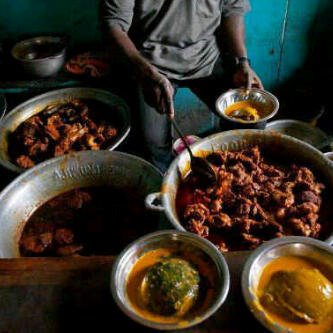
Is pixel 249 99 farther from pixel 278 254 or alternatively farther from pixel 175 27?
pixel 278 254

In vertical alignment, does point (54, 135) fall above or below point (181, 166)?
below

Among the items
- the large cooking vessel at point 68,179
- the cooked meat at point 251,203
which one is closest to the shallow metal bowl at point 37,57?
the large cooking vessel at point 68,179

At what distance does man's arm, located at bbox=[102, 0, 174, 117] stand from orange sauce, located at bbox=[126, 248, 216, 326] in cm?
147

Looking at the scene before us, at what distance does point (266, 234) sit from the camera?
2139 millimetres

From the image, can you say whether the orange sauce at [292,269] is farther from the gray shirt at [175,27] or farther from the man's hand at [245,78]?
the gray shirt at [175,27]

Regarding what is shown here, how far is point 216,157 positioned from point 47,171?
1.20m

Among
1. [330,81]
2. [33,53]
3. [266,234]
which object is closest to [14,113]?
[33,53]

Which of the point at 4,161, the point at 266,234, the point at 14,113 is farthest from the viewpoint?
the point at 14,113

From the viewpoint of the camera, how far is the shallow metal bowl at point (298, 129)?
3.98 metres

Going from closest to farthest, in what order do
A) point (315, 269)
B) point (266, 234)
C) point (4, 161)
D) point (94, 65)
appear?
point (315, 269) < point (266, 234) < point (4, 161) < point (94, 65)

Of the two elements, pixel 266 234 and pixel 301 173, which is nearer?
pixel 266 234

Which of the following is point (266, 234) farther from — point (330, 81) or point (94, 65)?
point (330, 81)

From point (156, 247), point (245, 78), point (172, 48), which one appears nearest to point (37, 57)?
point (172, 48)

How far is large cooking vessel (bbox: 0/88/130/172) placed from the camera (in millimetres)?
3383
